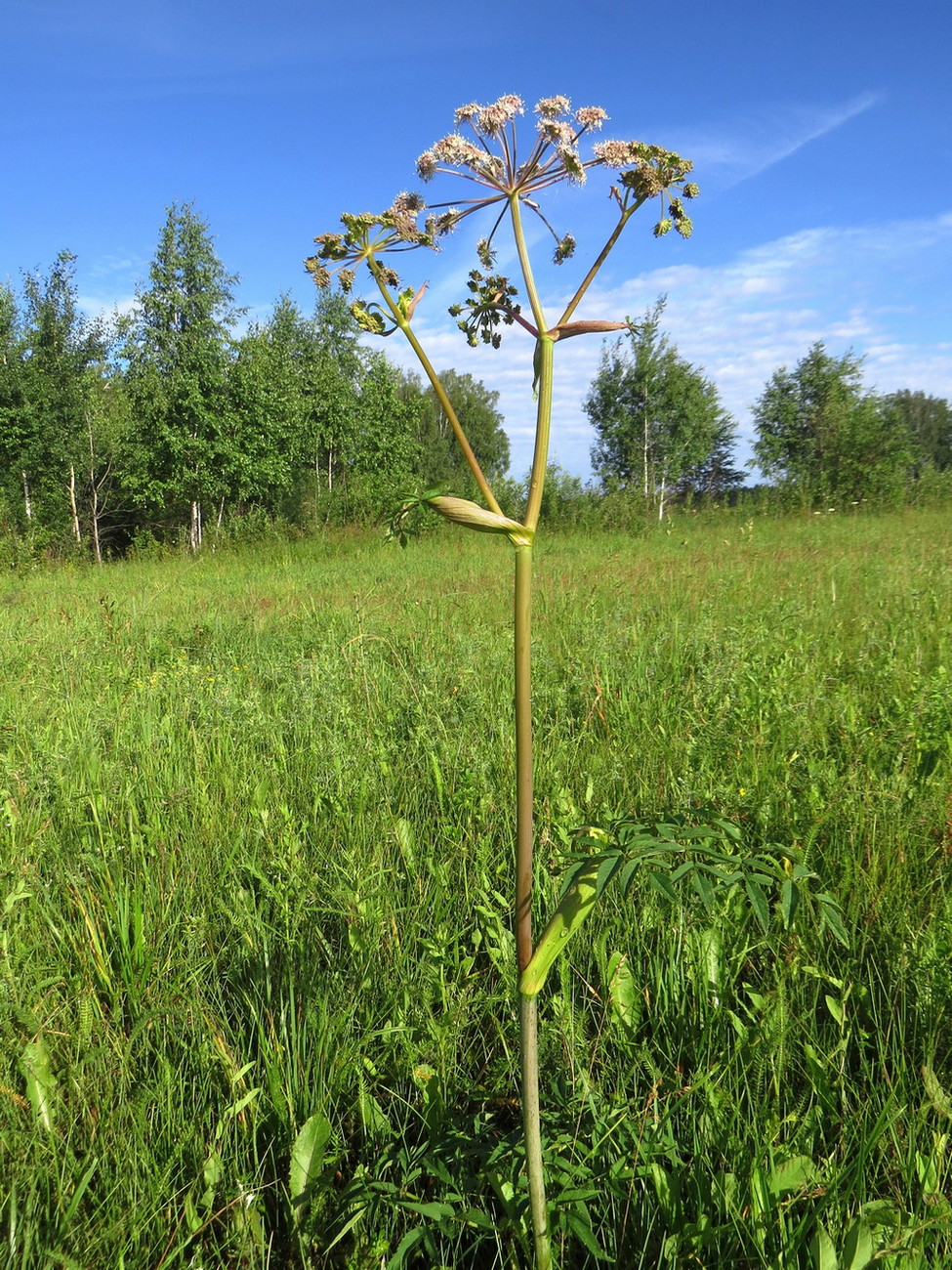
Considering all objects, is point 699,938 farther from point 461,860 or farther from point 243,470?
point 243,470

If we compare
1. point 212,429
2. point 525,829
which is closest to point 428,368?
point 525,829

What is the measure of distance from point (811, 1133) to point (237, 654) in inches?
159

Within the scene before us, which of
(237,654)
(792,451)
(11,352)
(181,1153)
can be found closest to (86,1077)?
(181,1153)

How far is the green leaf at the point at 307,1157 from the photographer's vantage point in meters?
1.13

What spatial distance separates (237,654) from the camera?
4582 mm

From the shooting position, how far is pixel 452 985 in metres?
1.47

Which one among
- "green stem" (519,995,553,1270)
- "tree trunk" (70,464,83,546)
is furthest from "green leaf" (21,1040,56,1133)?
"tree trunk" (70,464,83,546)

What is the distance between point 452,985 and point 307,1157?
15.8 inches

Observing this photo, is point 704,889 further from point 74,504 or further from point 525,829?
point 74,504

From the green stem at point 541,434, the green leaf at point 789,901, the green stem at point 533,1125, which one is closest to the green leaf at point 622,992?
the green stem at point 533,1125

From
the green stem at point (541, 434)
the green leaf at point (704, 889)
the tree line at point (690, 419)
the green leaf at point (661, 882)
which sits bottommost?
the green leaf at point (704, 889)

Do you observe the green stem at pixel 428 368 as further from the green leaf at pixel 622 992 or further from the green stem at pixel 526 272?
the green leaf at pixel 622 992

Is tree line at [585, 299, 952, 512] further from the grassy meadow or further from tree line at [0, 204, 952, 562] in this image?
the grassy meadow

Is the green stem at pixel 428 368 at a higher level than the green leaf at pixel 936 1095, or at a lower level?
higher
